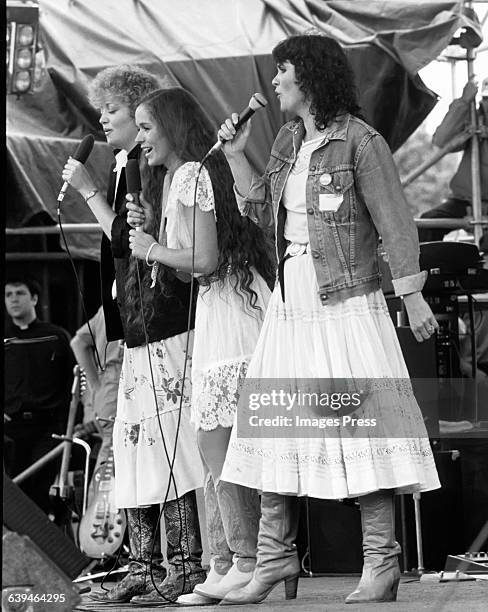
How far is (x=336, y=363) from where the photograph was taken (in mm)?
3363

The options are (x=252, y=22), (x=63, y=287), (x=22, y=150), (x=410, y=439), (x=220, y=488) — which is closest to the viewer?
(x=410, y=439)

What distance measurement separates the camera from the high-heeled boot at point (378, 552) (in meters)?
3.28

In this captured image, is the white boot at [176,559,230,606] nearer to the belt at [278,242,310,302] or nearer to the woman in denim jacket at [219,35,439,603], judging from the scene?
the woman in denim jacket at [219,35,439,603]

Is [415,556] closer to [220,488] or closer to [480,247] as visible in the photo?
[480,247]

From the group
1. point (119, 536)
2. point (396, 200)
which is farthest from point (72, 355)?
point (396, 200)

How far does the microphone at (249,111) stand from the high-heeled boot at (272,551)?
954mm

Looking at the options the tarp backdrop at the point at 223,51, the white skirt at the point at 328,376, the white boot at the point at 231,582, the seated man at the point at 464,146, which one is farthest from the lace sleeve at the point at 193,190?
the seated man at the point at 464,146

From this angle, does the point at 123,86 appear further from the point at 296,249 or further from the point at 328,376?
the point at 328,376

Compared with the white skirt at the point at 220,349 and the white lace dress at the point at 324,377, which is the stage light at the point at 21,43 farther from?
the white lace dress at the point at 324,377

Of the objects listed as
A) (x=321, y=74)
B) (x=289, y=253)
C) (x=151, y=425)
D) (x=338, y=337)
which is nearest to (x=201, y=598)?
(x=151, y=425)

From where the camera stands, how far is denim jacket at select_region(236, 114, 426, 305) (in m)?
3.38

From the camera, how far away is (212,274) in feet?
12.1

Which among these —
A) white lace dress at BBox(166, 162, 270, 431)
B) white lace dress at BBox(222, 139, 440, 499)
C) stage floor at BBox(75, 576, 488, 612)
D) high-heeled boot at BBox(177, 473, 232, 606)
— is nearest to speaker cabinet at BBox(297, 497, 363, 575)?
stage floor at BBox(75, 576, 488, 612)

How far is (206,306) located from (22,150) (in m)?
1.89
